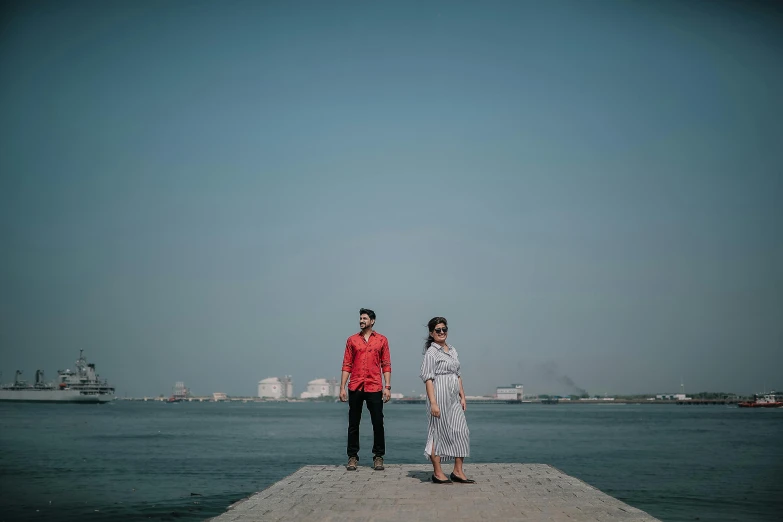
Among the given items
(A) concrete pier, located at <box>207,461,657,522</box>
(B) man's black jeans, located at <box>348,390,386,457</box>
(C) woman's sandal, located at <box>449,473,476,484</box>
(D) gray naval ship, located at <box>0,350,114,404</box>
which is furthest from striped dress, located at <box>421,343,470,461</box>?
(D) gray naval ship, located at <box>0,350,114,404</box>

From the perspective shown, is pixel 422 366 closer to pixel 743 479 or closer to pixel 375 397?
pixel 375 397

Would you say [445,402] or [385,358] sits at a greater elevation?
[385,358]

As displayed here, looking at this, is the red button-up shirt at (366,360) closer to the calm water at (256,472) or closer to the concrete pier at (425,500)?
the concrete pier at (425,500)

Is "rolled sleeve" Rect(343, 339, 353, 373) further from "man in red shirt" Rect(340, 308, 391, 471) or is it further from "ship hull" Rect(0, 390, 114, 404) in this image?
"ship hull" Rect(0, 390, 114, 404)

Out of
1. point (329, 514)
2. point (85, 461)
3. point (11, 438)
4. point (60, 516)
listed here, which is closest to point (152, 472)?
point (85, 461)

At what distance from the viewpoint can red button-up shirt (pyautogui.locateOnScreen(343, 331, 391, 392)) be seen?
12.0m

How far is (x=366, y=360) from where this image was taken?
12.0m

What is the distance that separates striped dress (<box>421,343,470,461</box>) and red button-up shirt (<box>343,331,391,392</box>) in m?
1.88

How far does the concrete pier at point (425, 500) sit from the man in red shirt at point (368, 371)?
0.75 metres

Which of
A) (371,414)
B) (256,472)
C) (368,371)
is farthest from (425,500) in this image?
(256,472)

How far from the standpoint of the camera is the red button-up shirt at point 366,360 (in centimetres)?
1201

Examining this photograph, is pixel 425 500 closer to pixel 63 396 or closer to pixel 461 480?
pixel 461 480

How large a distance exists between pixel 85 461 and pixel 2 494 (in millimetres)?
10371

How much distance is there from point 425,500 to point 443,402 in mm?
1843
